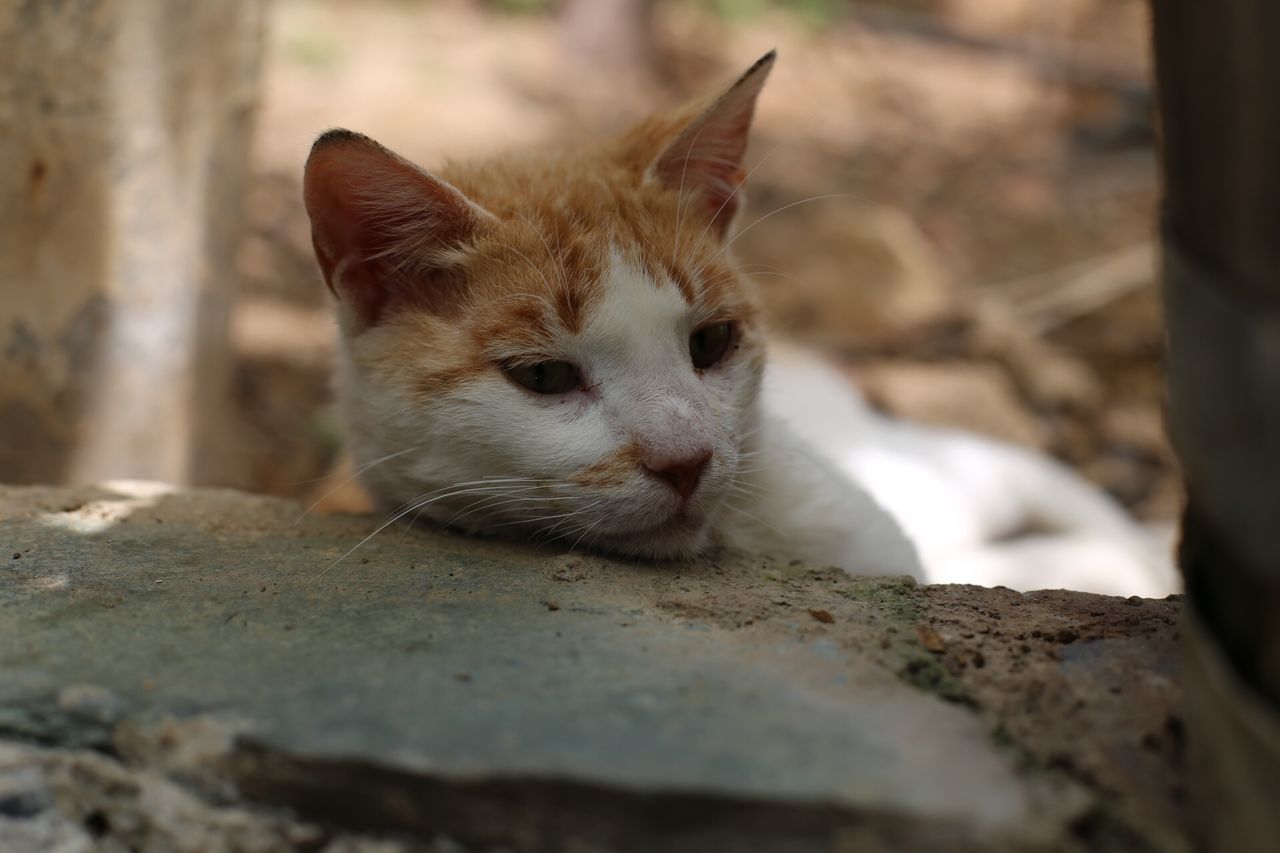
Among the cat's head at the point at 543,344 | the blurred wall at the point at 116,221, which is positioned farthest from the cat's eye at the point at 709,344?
the blurred wall at the point at 116,221

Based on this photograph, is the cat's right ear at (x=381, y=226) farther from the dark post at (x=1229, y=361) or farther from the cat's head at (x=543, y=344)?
the dark post at (x=1229, y=361)

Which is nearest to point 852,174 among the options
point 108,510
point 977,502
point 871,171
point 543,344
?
point 871,171

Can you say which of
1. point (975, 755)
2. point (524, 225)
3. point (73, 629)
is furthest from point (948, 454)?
point (73, 629)

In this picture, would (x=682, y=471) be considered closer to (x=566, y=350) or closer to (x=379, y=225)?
(x=566, y=350)

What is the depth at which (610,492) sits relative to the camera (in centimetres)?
225

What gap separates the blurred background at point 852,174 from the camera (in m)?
5.86

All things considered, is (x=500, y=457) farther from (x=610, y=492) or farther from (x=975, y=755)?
(x=975, y=755)

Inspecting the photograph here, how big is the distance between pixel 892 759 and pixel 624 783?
379 millimetres

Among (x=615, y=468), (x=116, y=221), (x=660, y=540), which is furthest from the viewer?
(x=116, y=221)

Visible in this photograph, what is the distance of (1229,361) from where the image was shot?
1254 mm

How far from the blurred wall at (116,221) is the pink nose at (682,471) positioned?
245 centimetres

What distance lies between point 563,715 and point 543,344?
1040 millimetres

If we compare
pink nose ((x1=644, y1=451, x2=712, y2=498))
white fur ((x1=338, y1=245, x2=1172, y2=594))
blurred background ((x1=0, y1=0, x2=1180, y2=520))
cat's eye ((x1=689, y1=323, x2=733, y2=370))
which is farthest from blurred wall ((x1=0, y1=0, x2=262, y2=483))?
pink nose ((x1=644, y1=451, x2=712, y2=498))

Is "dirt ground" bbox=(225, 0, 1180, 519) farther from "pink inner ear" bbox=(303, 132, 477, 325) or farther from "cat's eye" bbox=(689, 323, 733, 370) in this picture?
"pink inner ear" bbox=(303, 132, 477, 325)
